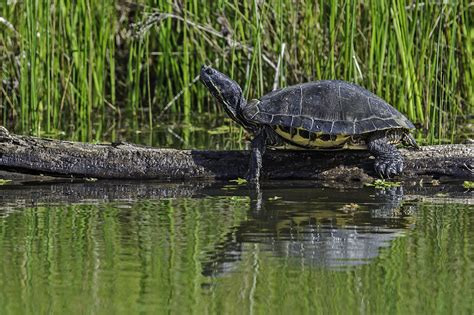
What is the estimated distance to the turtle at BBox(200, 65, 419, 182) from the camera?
6.30 m

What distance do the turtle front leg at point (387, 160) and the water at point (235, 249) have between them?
15 cm

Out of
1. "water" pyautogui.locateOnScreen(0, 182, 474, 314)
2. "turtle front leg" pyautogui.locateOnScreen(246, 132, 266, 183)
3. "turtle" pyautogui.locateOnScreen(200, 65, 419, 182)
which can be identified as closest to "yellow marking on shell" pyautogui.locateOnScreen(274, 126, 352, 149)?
"turtle" pyautogui.locateOnScreen(200, 65, 419, 182)

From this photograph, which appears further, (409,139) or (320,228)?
(409,139)

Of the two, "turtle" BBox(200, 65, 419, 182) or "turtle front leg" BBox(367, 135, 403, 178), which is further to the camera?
"turtle" BBox(200, 65, 419, 182)

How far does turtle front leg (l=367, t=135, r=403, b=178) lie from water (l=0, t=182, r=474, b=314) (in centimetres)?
15

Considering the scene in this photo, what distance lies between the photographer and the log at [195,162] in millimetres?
6277

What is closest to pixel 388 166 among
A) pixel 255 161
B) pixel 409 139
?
pixel 409 139

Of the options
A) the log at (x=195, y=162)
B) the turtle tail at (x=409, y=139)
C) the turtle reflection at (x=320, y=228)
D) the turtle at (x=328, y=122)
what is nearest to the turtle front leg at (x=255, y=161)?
the turtle at (x=328, y=122)

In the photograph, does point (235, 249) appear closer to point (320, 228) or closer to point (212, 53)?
point (320, 228)

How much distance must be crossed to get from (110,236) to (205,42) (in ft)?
18.1

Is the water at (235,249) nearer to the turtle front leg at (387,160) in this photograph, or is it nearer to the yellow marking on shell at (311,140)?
the turtle front leg at (387,160)

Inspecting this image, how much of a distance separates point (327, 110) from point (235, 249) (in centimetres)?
216

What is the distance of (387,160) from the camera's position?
6.16 m

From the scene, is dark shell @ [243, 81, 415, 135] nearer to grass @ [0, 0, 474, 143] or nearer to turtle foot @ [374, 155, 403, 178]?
turtle foot @ [374, 155, 403, 178]
